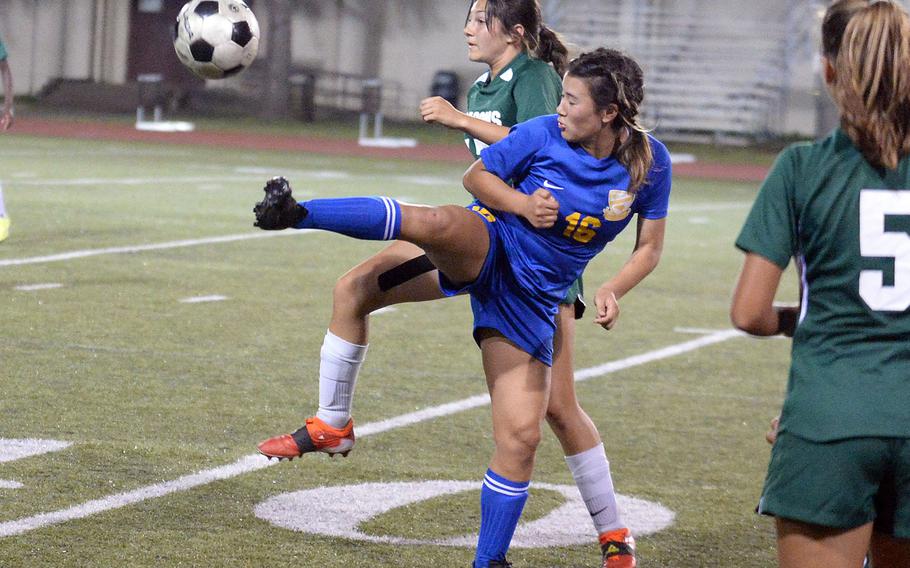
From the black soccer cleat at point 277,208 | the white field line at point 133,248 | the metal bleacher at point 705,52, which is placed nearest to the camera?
the black soccer cleat at point 277,208

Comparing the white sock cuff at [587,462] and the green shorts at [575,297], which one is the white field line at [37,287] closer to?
the green shorts at [575,297]

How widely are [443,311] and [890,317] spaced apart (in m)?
7.06

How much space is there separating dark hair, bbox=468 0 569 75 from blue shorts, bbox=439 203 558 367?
2.71ft

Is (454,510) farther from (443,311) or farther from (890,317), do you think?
(443,311)

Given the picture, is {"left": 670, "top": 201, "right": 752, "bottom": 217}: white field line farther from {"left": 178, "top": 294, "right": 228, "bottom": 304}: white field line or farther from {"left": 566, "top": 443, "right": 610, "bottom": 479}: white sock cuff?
{"left": 566, "top": 443, "right": 610, "bottom": 479}: white sock cuff

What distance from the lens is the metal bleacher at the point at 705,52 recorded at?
33312 mm

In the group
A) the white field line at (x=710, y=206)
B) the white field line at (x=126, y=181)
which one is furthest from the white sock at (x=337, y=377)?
the white field line at (x=710, y=206)

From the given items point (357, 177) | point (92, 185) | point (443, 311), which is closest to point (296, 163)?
point (357, 177)

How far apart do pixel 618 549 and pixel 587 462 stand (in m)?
0.29

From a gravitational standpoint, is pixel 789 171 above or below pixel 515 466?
above

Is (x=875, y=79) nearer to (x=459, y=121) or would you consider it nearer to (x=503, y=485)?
(x=503, y=485)

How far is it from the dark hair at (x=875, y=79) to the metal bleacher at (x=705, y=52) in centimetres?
2958

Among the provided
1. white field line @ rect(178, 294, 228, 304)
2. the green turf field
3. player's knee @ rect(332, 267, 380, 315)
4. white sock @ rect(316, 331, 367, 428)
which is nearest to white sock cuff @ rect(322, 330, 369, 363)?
white sock @ rect(316, 331, 367, 428)

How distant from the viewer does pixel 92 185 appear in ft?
57.5
